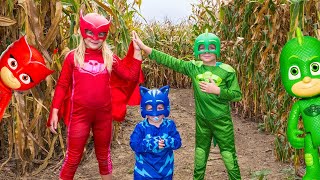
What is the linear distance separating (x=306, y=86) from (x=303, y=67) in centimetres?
10

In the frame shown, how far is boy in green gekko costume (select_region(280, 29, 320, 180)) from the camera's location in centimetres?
243

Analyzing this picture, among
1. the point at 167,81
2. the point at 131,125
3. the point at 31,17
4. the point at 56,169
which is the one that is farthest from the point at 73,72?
the point at 167,81

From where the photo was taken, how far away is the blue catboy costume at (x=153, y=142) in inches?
107

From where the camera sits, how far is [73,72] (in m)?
2.80

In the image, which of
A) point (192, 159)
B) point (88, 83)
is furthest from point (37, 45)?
point (192, 159)

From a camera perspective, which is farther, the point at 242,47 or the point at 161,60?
the point at 242,47

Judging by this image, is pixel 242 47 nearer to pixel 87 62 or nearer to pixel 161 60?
pixel 161 60

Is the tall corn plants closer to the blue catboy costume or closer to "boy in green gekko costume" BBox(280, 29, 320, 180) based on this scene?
the blue catboy costume

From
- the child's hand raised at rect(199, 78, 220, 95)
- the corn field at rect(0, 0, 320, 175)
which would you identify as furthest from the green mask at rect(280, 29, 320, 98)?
the child's hand raised at rect(199, 78, 220, 95)

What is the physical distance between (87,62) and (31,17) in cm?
46

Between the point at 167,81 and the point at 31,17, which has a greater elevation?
the point at 31,17

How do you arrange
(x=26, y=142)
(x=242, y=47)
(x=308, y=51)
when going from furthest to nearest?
(x=242, y=47) < (x=26, y=142) < (x=308, y=51)

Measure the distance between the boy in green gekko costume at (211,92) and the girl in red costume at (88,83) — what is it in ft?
0.69

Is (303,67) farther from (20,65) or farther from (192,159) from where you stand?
(192,159)
